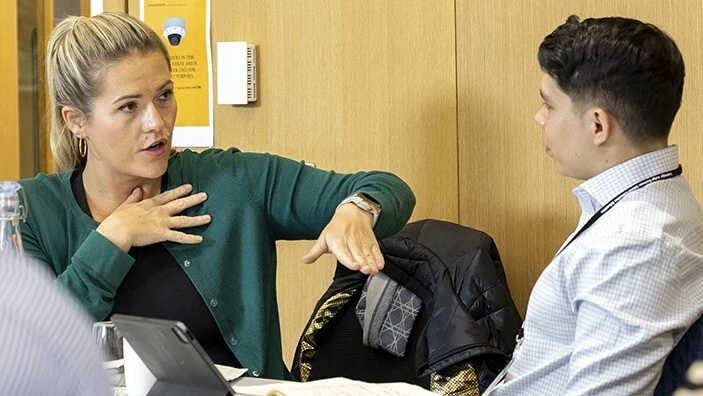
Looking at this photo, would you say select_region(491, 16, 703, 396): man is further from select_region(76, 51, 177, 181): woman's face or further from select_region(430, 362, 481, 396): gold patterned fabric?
select_region(76, 51, 177, 181): woman's face

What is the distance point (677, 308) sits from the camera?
1.43 m

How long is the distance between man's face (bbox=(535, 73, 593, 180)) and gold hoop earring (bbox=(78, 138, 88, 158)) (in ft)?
3.12

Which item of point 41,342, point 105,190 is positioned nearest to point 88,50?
point 105,190

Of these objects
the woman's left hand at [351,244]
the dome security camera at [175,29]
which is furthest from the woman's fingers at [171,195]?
the dome security camera at [175,29]

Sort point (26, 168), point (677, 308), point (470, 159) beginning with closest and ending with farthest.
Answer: point (677, 308)
point (470, 159)
point (26, 168)

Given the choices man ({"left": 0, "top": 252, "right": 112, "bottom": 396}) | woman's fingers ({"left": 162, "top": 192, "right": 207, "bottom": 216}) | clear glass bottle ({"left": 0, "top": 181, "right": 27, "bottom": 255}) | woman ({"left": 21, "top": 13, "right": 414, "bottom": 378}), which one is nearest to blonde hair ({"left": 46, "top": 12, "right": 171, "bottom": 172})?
woman ({"left": 21, "top": 13, "right": 414, "bottom": 378})

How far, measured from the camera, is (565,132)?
1776mm

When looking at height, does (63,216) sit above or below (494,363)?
above

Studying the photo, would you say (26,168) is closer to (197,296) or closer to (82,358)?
(197,296)

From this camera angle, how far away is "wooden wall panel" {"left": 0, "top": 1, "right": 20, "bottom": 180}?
353cm

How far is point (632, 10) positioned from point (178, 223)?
127 cm

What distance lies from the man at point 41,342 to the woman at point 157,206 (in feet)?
4.33

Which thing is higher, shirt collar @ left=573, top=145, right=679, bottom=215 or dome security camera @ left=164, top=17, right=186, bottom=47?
dome security camera @ left=164, top=17, right=186, bottom=47

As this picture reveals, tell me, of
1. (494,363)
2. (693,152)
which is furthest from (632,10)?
(494,363)
